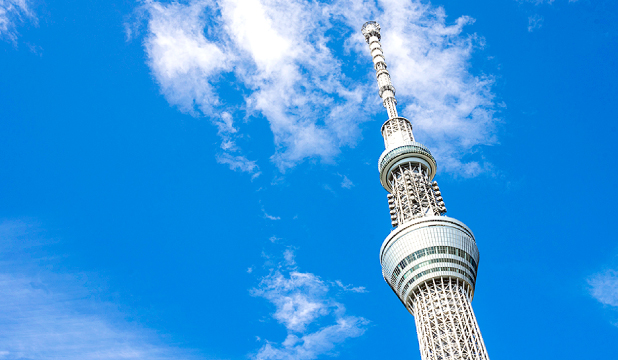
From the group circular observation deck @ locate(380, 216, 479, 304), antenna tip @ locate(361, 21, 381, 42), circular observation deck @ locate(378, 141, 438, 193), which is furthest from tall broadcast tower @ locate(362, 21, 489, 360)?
antenna tip @ locate(361, 21, 381, 42)

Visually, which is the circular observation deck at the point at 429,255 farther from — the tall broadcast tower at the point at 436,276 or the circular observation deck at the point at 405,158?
the circular observation deck at the point at 405,158

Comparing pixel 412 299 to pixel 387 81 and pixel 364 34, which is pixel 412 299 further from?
pixel 364 34

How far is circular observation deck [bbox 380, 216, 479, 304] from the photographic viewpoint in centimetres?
11131

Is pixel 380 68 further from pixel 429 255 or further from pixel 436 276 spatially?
pixel 436 276

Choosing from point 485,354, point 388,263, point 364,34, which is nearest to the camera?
point 485,354

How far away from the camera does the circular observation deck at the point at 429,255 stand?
4382 inches

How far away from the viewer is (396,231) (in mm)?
119062

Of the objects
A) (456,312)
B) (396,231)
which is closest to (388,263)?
(396,231)

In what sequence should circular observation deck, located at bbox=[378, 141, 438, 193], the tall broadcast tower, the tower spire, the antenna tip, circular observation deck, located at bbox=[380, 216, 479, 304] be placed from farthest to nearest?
the antenna tip → the tower spire → circular observation deck, located at bbox=[378, 141, 438, 193] → circular observation deck, located at bbox=[380, 216, 479, 304] → the tall broadcast tower

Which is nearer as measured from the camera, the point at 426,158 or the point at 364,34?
the point at 426,158

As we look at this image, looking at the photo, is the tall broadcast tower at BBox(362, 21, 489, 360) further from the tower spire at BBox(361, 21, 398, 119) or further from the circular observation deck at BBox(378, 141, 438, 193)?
the tower spire at BBox(361, 21, 398, 119)

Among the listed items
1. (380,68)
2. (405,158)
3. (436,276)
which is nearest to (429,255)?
(436,276)

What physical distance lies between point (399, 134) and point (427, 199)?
24.0 metres

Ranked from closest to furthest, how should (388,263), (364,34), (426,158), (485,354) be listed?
(485,354)
(388,263)
(426,158)
(364,34)
